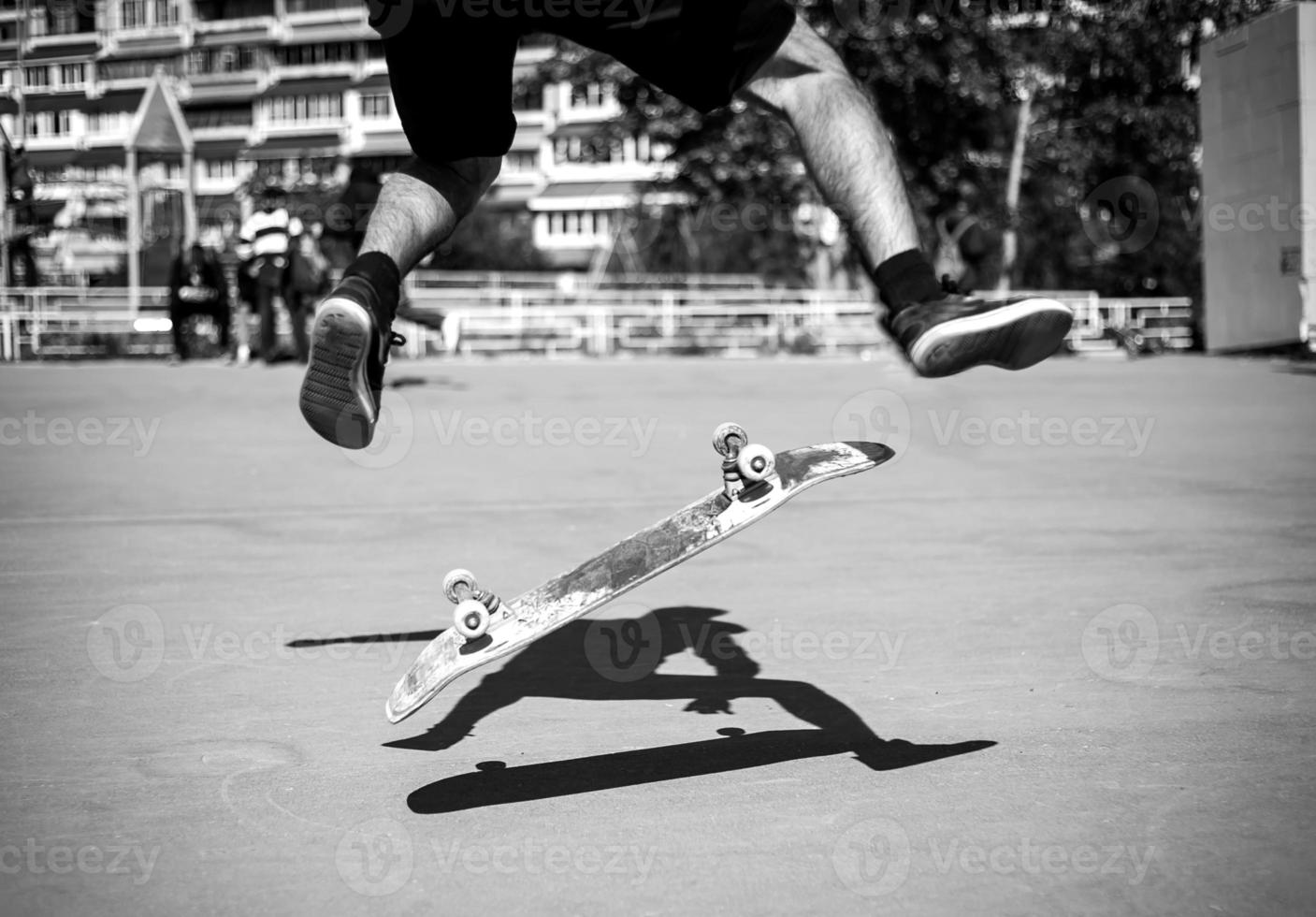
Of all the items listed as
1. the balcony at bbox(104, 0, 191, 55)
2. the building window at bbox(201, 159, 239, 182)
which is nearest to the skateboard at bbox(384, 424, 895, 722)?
the balcony at bbox(104, 0, 191, 55)

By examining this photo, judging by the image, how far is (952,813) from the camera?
9.39ft

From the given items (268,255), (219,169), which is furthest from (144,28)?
(268,255)

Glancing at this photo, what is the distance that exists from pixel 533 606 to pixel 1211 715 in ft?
5.50

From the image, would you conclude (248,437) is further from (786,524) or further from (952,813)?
(952,813)

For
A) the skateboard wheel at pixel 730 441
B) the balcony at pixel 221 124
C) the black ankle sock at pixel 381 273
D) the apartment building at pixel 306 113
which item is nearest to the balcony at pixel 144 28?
the apartment building at pixel 306 113

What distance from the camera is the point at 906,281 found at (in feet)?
10.5

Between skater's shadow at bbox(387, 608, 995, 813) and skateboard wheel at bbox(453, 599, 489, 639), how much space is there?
335 millimetres

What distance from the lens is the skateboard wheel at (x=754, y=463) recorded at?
10.2 ft

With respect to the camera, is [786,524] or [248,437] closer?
[786,524]

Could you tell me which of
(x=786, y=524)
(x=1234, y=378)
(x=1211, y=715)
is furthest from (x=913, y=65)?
(x=1211, y=715)

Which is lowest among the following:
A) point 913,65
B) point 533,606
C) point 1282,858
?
point 1282,858

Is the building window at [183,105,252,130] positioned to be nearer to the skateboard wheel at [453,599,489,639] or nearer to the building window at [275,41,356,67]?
the building window at [275,41,356,67]

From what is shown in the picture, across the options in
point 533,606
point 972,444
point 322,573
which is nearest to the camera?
point 533,606

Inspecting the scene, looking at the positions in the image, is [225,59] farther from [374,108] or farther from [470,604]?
[470,604]
